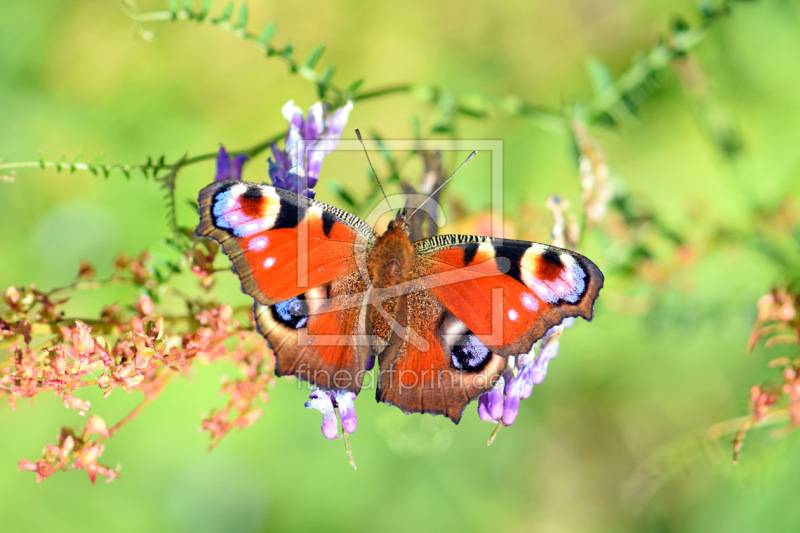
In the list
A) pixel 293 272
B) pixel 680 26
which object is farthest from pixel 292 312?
pixel 680 26

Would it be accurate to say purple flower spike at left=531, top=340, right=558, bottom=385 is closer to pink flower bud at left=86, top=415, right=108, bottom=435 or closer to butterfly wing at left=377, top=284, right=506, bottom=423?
butterfly wing at left=377, top=284, right=506, bottom=423

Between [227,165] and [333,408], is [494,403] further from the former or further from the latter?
[227,165]

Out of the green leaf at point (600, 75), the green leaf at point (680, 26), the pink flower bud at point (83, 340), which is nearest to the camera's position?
the pink flower bud at point (83, 340)

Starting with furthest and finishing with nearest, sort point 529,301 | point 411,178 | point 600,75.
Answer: point 411,178
point 600,75
point 529,301

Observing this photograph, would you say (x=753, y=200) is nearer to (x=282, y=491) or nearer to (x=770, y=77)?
(x=770, y=77)

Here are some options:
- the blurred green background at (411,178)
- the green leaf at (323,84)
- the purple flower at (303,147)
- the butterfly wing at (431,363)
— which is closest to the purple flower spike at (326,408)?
the butterfly wing at (431,363)

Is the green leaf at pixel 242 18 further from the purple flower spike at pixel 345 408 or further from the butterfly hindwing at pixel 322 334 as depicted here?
the purple flower spike at pixel 345 408

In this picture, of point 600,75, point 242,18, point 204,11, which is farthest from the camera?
point 600,75
